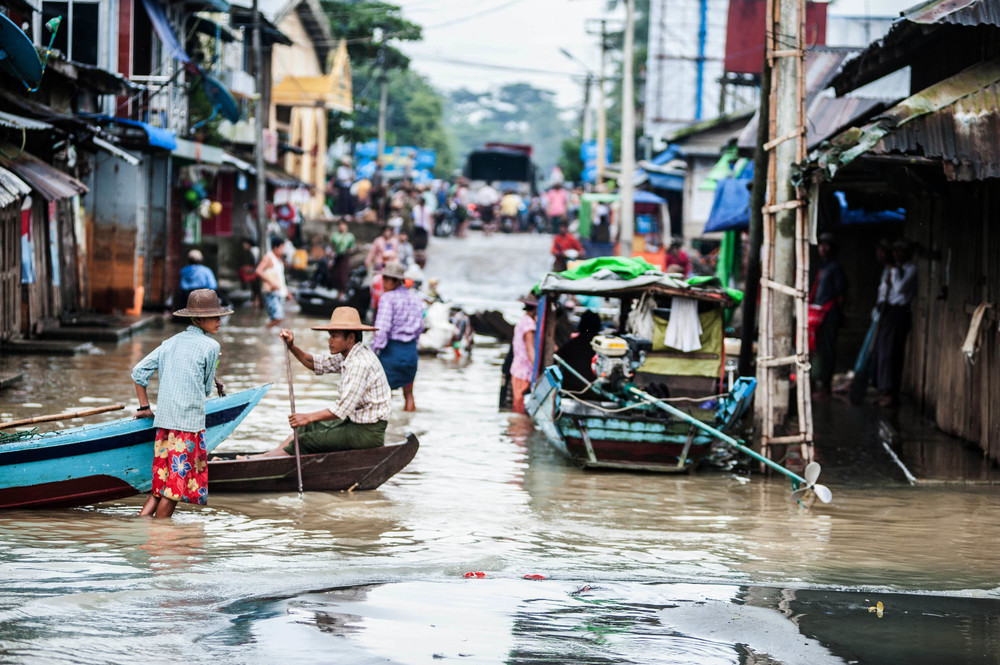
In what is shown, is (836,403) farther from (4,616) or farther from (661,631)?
(4,616)

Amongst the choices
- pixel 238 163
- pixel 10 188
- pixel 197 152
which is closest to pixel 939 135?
pixel 10 188

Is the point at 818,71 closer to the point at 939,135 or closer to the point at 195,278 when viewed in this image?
the point at 939,135

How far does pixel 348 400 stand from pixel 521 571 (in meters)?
2.34

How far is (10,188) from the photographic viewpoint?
1258cm

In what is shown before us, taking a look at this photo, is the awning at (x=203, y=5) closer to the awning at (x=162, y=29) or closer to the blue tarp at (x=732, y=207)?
the awning at (x=162, y=29)

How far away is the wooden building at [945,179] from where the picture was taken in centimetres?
945

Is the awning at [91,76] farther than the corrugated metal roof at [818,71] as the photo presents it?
Yes

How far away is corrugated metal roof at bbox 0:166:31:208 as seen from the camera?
1229 cm

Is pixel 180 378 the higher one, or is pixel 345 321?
pixel 345 321

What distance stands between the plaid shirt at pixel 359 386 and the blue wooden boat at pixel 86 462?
0.90 m

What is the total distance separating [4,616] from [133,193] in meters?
16.0

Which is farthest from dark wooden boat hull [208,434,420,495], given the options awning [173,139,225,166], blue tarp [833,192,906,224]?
awning [173,139,225,166]

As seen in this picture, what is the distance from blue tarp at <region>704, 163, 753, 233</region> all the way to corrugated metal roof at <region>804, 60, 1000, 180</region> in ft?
26.9

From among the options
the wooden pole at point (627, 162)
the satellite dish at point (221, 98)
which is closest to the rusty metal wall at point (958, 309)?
the wooden pole at point (627, 162)
